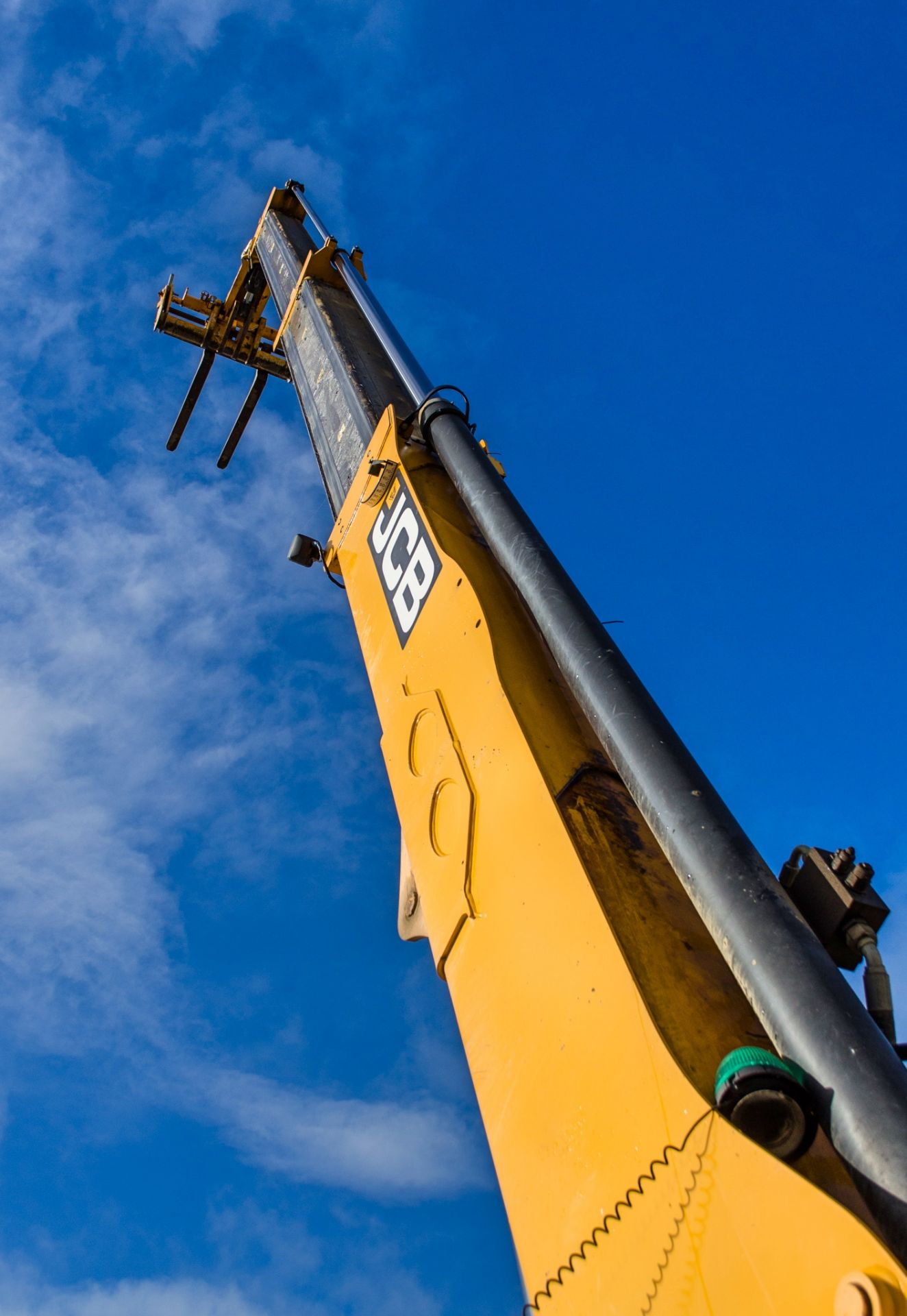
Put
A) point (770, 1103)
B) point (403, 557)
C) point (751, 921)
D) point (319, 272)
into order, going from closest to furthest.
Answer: point (770, 1103), point (751, 921), point (403, 557), point (319, 272)

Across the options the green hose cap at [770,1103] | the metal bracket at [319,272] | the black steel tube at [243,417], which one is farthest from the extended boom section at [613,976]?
the black steel tube at [243,417]

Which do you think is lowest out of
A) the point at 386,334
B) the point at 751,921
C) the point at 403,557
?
the point at 751,921

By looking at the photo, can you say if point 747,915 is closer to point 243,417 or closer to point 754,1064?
point 754,1064

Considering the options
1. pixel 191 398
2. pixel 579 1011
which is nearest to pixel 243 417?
pixel 191 398

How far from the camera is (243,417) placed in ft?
31.5

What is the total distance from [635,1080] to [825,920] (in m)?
0.54

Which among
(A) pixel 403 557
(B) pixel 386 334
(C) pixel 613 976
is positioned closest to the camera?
(C) pixel 613 976

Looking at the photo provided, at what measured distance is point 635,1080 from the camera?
6.02ft

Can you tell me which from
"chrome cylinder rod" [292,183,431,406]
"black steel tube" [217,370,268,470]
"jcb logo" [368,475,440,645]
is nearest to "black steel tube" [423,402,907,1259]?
"jcb logo" [368,475,440,645]

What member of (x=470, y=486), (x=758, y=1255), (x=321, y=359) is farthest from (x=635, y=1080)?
(x=321, y=359)

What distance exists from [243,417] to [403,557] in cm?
648

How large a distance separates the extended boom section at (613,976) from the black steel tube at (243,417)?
20.6 feet

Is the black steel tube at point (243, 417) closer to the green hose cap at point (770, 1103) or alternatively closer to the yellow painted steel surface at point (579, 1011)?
the yellow painted steel surface at point (579, 1011)

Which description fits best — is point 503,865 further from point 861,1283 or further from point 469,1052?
point 861,1283
